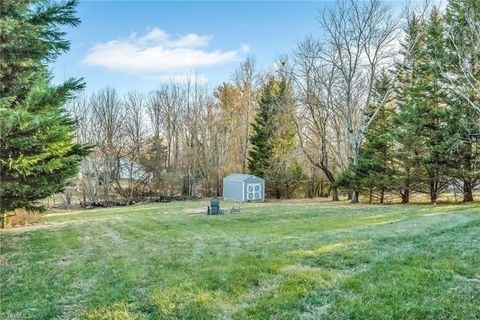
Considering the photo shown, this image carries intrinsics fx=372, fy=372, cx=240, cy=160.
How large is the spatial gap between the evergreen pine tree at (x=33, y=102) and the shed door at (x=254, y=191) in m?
18.4

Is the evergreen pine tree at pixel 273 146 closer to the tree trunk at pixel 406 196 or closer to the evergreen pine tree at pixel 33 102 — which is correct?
the tree trunk at pixel 406 196

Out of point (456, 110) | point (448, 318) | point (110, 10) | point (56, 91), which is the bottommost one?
point (448, 318)

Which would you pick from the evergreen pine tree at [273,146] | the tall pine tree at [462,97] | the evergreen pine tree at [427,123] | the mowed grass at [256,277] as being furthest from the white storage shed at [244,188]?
the mowed grass at [256,277]

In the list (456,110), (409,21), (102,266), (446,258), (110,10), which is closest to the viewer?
(446,258)

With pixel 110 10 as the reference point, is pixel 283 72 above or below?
above

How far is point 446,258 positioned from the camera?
5277 mm

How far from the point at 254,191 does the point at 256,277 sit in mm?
21743

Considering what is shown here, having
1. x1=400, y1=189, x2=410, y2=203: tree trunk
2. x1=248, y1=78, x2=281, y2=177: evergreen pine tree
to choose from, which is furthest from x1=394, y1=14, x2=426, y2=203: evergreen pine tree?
x1=248, y1=78, x2=281, y2=177: evergreen pine tree

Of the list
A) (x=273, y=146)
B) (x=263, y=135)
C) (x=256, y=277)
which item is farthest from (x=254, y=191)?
(x=256, y=277)

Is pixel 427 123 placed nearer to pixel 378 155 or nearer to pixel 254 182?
pixel 378 155

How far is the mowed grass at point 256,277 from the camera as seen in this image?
378 centimetres

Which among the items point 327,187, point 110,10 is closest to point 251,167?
point 327,187

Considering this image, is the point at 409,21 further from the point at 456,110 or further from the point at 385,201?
the point at 385,201

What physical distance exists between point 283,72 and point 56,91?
20652 millimetres
